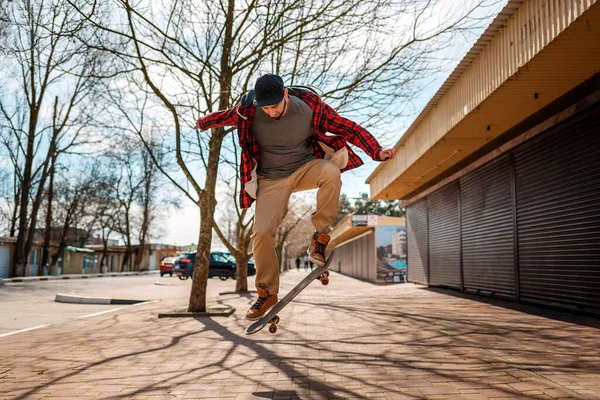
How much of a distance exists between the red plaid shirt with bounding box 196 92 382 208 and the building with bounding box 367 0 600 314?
11.4 feet

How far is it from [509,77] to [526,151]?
3824 mm

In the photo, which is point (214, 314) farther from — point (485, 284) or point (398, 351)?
point (485, 284)

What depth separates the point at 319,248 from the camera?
4691 millimetres

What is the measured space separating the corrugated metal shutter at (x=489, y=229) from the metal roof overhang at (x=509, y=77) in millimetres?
941

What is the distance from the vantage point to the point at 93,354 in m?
6.60

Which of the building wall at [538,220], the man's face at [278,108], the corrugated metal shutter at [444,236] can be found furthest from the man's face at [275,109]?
the corrugated metal shutter at [444,236]

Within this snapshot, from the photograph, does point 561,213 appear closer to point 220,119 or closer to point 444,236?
point 220,119

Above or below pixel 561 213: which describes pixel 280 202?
below

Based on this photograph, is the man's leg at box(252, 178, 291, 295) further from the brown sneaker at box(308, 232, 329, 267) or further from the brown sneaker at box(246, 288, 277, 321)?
the brown sneaker at box(308, 232, 329, 267)

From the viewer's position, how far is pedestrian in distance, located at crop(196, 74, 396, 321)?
13.9ft

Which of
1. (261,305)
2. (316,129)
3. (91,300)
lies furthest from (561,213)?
(91,300)

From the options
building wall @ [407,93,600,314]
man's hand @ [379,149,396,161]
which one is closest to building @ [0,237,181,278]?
building wall @ [407,93,600,314]

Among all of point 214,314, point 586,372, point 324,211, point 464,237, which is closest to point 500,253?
point 464,237

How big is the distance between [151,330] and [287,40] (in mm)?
7036
